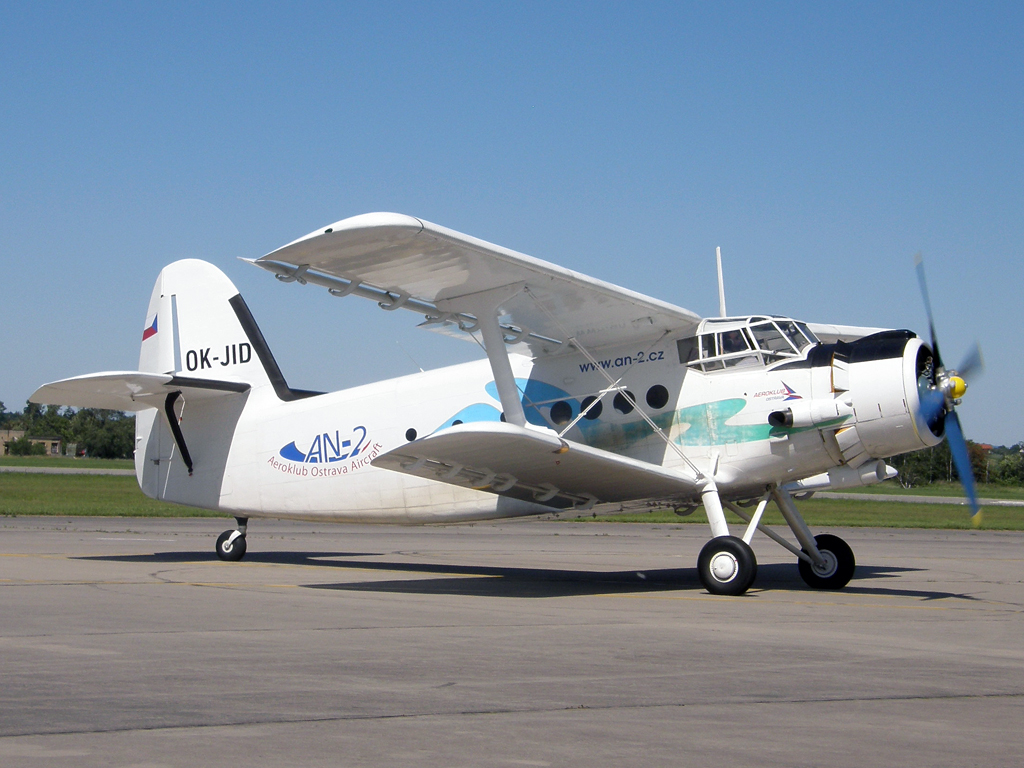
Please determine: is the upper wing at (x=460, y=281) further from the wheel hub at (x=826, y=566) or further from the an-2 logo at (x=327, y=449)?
the wheel hub at (x=826, y=566)

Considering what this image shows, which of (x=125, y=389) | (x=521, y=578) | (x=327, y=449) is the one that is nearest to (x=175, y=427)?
(x=125, y=389)

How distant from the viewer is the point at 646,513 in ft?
82.5

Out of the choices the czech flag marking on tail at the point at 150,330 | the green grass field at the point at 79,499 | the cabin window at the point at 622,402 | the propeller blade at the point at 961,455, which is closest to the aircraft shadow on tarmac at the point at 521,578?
the propeller blade at the point at 961,455

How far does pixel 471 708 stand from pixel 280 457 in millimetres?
11287

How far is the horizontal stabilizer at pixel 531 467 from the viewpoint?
1088cm

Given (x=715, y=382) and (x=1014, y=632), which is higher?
(x=715, y=382)

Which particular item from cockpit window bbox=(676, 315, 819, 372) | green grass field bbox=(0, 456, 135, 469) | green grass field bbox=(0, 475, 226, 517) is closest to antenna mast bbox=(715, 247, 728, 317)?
cockpit window bbox=(676, 315, 819, 372)

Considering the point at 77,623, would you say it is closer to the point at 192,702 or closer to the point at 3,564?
the point at 192,702

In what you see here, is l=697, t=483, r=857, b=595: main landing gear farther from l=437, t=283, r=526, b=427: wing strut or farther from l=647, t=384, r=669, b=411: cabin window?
l=437, t=283, r=526, b=427: wing strut

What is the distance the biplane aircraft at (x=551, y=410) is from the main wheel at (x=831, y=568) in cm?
3

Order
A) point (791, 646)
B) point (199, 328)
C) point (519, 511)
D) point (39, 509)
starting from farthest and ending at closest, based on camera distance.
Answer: point (39, 509) < point (199, 328) < point (519, 511) < point (791, 646)

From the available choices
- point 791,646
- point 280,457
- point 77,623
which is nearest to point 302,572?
point 280,457

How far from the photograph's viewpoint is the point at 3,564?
14336mm

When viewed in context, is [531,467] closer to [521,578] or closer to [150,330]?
[521,578]
